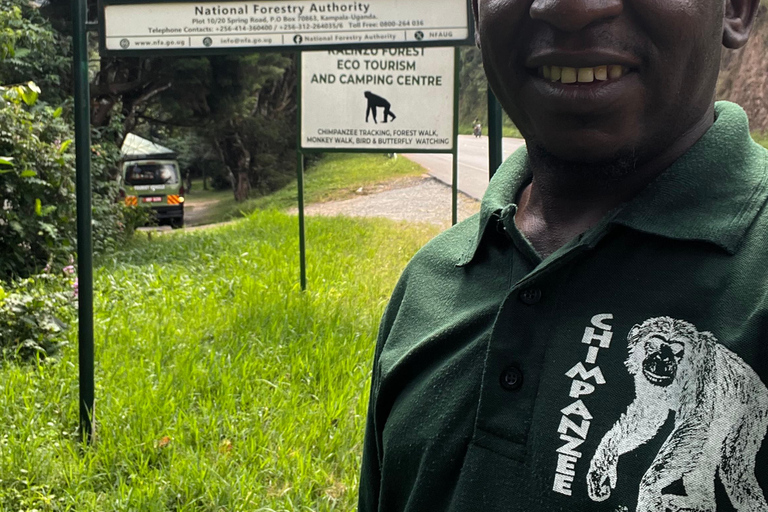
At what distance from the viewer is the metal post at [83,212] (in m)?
3.43

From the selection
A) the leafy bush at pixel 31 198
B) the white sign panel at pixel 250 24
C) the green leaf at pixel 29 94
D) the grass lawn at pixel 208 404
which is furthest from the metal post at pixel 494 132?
the leafy bush at pixel 31 198

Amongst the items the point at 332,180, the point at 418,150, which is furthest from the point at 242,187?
the point at 418,150

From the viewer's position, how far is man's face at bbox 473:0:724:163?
96 centimetres

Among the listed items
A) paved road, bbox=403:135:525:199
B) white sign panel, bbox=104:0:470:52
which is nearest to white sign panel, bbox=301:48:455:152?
white sign panel, bbox=104:0:470:52

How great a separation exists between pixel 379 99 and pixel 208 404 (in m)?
2.82

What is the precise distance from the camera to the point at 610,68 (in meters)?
0.98

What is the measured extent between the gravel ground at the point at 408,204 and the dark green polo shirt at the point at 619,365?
8.86 metres

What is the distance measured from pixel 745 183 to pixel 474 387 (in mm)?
421

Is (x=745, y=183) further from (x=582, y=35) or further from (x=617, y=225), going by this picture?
(x=582, y=35)

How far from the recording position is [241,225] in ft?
38.0

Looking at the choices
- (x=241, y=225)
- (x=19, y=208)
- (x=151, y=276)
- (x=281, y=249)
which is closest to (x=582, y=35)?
(x=19, y=208)

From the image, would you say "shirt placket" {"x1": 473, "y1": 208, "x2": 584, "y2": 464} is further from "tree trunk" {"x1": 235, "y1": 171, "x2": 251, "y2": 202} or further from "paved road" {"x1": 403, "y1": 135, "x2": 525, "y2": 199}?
"tree trunk" {"x1": 235, "y1": 171, "x2": 251, "y2": 202}

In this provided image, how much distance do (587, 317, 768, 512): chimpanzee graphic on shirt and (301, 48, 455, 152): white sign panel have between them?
15.2 ft

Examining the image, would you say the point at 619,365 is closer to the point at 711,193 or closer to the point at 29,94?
the point at 711,193
